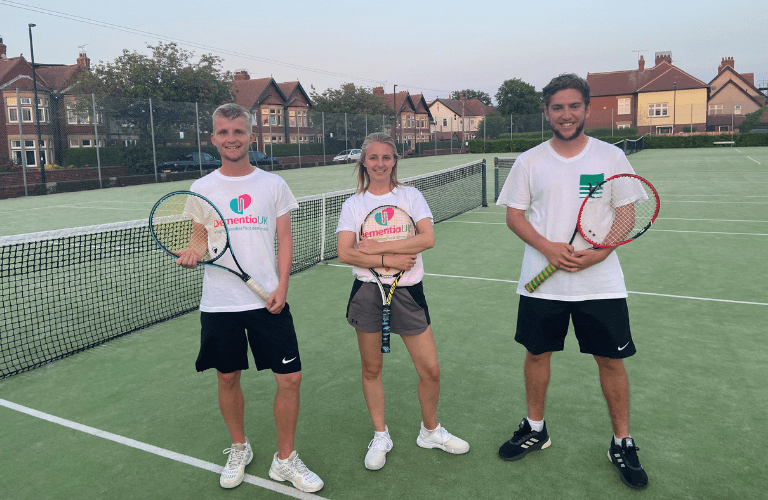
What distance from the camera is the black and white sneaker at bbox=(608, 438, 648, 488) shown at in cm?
313

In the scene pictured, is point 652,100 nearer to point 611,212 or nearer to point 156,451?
point 611,212

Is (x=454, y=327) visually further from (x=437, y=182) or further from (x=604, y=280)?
(x=437, y=182)

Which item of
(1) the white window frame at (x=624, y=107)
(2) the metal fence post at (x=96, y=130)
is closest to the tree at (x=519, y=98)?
(1) the white window frame at (x=624, y=107)

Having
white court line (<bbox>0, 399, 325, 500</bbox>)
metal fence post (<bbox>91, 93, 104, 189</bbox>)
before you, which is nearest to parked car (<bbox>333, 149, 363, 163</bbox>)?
metal fence post (<bbox>91, 93, 104, 189</bbox>)

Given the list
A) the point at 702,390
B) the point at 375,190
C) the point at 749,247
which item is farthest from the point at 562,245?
the point at 749,247

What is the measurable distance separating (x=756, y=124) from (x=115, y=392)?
8034cm

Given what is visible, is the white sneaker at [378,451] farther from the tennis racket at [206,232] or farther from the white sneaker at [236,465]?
the tennis racket at [206,232]

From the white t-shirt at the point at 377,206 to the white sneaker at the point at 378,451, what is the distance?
98 centimetres

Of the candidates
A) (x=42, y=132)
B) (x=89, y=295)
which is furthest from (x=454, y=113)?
(x=89, y=295)

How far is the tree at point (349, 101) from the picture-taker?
200 feet

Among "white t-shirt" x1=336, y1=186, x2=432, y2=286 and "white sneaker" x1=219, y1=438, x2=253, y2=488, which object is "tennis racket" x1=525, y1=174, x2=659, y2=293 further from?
"white sneaker" x1=219, y1=438, x2=253, y2=488

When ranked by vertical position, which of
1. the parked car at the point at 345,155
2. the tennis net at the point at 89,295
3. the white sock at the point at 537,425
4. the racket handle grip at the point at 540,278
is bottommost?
the white sock at the point at 537,425

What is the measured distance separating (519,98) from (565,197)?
103679mm

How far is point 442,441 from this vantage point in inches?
139
